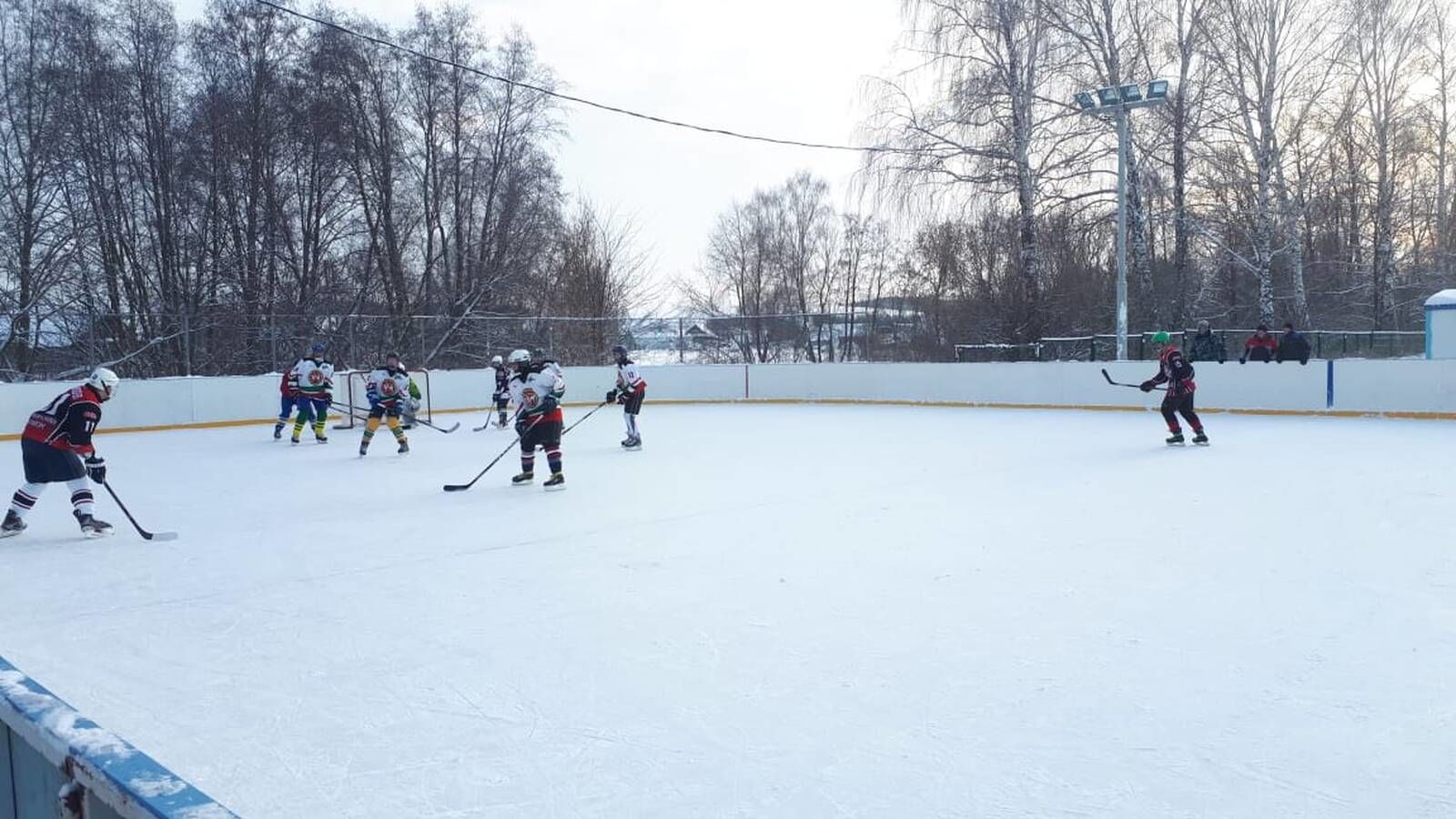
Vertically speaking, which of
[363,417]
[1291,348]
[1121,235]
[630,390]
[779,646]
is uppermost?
[1121,235]

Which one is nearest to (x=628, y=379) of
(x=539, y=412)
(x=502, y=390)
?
(x=539, y=412)

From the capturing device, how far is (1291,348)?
15.0 metres

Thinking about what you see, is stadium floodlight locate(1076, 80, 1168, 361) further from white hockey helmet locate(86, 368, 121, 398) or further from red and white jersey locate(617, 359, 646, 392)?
white hockey helmet locate(86, 368, 121, 398)

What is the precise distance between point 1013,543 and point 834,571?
1.29m

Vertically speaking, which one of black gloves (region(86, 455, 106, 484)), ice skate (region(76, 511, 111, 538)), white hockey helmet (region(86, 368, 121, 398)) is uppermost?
white hockey helmet (region(86, 368, 121, 398))

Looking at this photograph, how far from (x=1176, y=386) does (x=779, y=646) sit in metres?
8.01

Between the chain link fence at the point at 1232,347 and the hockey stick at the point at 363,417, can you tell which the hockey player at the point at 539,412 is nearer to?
the hockey stick at the point at 363,417

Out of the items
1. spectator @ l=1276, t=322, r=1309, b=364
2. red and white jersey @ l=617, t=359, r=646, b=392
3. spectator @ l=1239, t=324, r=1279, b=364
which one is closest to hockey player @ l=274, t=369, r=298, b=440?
red and white jersey @ l=617, t=359, r=646, b=392

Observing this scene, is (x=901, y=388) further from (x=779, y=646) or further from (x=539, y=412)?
(x=779, y=646)

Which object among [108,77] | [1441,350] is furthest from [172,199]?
[1441,350]

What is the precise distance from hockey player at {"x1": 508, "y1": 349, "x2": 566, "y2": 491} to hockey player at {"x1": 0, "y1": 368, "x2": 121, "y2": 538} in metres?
2.98

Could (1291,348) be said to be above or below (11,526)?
above

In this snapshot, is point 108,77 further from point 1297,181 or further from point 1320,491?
point 1297,181

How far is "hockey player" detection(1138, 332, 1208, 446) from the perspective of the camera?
401 inches
